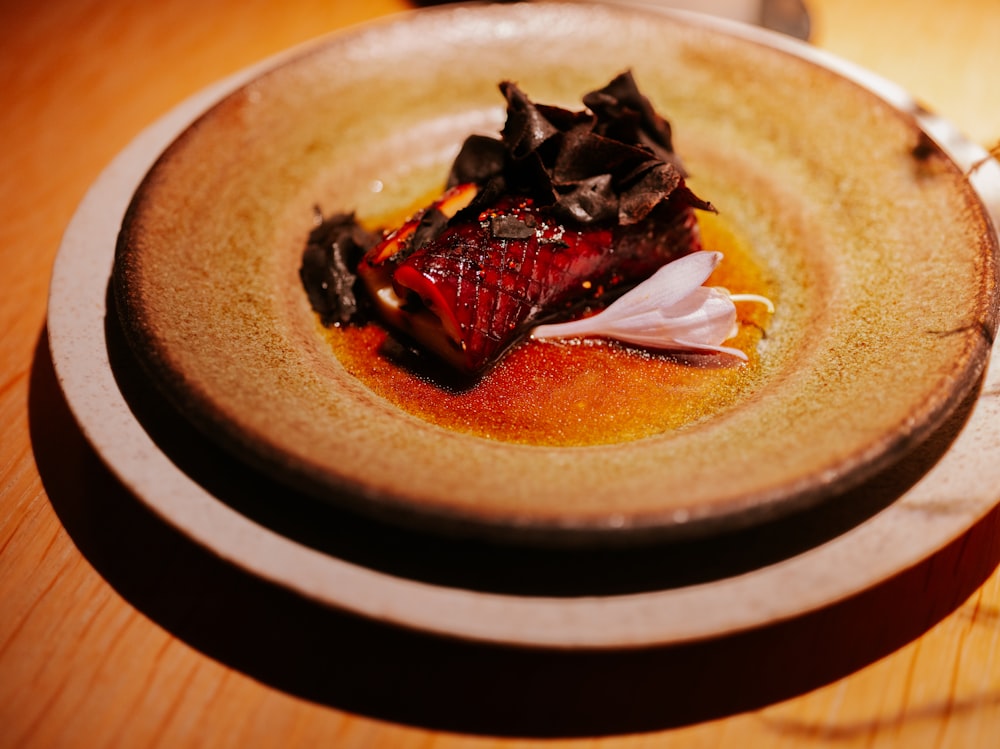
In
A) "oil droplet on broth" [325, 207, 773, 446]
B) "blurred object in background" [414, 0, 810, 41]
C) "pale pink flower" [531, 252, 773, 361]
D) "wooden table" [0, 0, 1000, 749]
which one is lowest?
"wooden table" [0, 0, 1000, 749]

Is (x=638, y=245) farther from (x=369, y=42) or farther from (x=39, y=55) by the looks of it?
(x=39, y=55)

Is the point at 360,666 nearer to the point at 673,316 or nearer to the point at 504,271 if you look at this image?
the point at 504,271

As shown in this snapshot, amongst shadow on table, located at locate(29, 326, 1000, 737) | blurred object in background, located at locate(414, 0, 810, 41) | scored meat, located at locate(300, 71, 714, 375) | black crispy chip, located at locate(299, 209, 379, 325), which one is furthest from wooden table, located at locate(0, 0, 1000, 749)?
blurred object in background, located at locate(414, 0, 810, 41)

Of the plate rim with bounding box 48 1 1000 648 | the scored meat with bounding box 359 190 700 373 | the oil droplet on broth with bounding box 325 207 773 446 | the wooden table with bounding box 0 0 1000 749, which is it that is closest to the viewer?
the plate rim with bounding box 48 1 1000 648

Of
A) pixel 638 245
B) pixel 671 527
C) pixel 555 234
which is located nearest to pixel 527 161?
pixel 555 234

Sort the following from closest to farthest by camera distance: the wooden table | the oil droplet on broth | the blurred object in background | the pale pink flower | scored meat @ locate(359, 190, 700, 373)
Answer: the wooden table → the oil droplet on broth → scored meat @ locate(359, 190, 700, 373) → the pale pink flower → the blurred object in background

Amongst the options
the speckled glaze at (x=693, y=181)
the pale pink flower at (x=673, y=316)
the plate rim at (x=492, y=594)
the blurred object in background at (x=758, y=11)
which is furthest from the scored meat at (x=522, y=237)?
the blurred object in background at (x=758, y=11)

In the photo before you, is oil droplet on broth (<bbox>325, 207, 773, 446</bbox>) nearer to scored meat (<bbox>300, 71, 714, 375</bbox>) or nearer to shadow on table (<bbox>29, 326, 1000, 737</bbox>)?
scored meat (<bbox>300, 71, 714, 375</bbox>)
